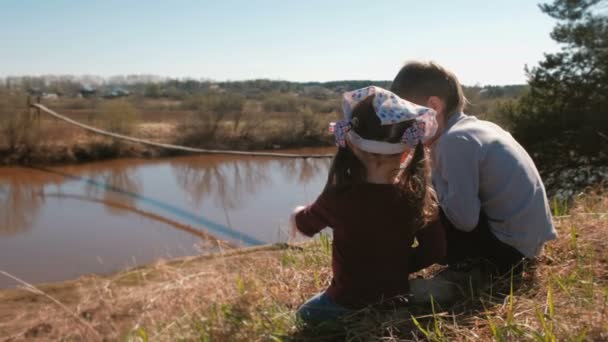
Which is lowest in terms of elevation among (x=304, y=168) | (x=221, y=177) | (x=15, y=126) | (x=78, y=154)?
(x=221, y=177)

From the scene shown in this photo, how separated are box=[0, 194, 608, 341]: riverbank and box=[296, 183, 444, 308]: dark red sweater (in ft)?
0.33

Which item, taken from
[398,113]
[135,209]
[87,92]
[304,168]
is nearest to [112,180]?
[135,209]

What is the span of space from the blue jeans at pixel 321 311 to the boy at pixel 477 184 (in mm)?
Answer: 549

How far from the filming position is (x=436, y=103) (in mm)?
2031

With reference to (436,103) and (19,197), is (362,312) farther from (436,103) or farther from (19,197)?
(19,197)

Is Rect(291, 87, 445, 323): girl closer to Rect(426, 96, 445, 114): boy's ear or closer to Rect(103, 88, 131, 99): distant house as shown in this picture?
Rect(426, 96, 445, 114): boy's ear

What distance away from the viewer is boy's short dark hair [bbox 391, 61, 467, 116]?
6.58ft

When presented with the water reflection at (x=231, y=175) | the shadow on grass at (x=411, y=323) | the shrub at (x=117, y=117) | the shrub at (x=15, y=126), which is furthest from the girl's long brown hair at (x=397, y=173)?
the shrub at (x=117, y=117)

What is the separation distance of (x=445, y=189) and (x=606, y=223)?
3.39 feet

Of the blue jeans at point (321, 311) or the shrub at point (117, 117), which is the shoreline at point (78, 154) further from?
A: the blue jeans at point (321, 311)

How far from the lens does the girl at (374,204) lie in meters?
1.67

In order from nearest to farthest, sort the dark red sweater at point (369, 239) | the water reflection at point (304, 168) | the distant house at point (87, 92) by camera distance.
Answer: the dark red sweater at point (369, 239), the water reflection at point (304, 168), the distant house at point (87, 92)

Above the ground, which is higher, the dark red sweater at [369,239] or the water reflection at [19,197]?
the dark red sweater at [369,239]

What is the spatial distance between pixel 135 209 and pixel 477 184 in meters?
10.7
